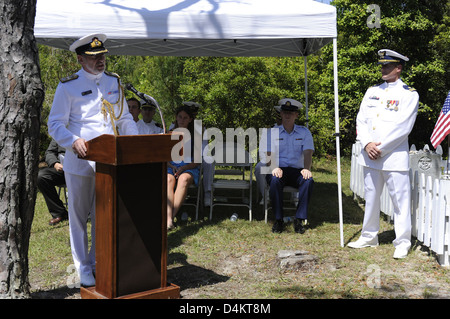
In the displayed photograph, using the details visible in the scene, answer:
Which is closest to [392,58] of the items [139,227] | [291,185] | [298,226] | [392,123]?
[392,123]

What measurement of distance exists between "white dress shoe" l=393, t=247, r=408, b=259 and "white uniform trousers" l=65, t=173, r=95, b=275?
3.09 metres

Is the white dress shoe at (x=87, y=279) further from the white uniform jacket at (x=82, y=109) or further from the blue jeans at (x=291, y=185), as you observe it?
the blue jeans at (x=291, y=185)

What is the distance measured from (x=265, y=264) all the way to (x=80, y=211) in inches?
75.3

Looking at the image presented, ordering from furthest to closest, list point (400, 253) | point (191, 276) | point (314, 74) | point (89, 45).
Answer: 1. point (314, 74)
2. point (400, 253)
3. point (191, 276)
4. point (89, 45)

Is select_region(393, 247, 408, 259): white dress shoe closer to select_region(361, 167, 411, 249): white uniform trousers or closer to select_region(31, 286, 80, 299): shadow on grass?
select_region(361, 167, 411, 249): white uniform trousers

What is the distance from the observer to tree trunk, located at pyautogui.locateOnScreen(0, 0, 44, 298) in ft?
12.2

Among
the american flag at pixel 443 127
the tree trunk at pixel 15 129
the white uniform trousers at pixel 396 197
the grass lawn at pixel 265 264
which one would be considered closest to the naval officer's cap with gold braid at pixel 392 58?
the white uniform trousers at pixel 396 197

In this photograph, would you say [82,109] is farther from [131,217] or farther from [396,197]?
[396,197]

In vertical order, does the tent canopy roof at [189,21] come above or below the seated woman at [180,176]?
above

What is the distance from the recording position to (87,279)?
14.9 feet

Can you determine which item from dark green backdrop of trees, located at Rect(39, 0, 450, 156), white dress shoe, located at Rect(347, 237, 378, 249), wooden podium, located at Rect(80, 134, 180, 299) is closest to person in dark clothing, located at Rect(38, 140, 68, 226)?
wooden podium, located at Rect(80, 134, 180, 299)

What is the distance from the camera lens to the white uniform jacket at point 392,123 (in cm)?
564

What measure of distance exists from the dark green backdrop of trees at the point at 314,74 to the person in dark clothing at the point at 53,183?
5.79 m

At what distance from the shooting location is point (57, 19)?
6160mm
